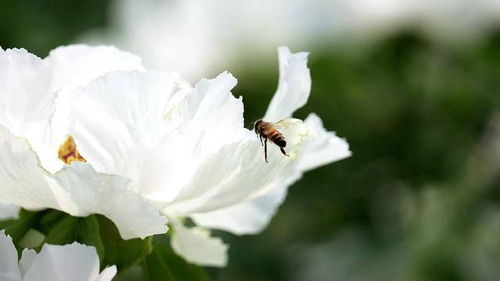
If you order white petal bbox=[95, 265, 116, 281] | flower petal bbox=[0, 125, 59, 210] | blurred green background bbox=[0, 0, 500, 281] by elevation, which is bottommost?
blurred green background bbox=[0, 0, 500, 281]

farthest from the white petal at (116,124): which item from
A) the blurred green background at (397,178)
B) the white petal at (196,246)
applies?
the blurred green background at (397,178)

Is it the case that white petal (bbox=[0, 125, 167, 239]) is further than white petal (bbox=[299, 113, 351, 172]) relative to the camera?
No

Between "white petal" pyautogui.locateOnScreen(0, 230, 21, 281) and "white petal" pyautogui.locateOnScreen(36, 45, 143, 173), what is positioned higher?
"white petal" pyautogui.locateOnScreen(36, 45, 143, 173)

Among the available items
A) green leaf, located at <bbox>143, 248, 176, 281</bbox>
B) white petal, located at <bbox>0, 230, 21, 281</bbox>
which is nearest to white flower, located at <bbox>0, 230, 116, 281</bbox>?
white petal, located at <bbox>0, 230, 21, 281</bbox>

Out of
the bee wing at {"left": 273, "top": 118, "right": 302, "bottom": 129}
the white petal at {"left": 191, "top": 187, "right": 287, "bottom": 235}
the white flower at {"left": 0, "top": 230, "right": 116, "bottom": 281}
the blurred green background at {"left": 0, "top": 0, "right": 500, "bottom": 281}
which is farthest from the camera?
the blurred green background at {"left": 0, "top": 0, "right": 500, "bottom": 281}

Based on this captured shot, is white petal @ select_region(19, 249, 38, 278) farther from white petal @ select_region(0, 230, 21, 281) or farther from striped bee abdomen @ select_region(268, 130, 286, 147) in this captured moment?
striped bee abdomen @ select_region(268, 130, 286, 147)

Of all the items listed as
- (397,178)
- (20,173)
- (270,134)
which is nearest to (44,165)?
(20,173)

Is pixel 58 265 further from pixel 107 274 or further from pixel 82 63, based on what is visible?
pixel 82 63

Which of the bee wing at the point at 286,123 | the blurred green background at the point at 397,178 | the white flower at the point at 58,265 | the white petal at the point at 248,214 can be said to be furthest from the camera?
the blurred green background at the point at 397,178

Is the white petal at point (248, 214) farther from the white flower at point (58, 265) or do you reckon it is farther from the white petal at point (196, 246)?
the white flower at point (58, 265)
